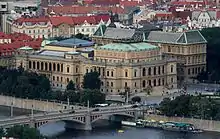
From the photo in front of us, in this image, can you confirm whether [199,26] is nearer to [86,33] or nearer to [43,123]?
[86,33]

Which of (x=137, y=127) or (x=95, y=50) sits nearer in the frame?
(x=137, y=127)

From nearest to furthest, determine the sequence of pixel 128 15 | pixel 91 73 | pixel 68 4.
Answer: pixel 91 73 → pixel 128 15 → pixel 68 4

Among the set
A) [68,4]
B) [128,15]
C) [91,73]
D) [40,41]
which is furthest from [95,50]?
[68,4]

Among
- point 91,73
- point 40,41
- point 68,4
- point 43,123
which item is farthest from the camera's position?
point 68,4

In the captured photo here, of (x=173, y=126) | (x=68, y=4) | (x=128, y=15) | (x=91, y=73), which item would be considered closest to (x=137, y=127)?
(x=173, y=126)

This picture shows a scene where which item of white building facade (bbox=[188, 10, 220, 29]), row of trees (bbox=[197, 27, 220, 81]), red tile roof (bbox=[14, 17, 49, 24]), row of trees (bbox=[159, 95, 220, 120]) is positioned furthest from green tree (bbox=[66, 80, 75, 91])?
red tile roof (bbox=[14, 17, 49, 24])

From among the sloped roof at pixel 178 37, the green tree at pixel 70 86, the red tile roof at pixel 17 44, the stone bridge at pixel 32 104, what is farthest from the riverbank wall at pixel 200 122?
the red tile roof at pixel 17 44

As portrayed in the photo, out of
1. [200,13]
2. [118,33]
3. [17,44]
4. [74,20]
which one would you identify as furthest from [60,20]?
[118,33]
